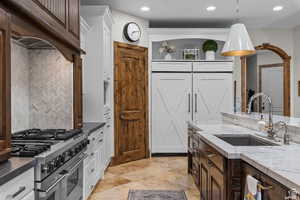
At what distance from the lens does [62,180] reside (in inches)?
79.9

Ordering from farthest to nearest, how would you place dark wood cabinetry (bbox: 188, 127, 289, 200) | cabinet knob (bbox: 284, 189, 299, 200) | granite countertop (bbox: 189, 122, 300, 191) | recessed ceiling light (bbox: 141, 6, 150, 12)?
recessed ceiling light (bbox: 141, 6, 150, 12) < dark wood cabinetry (bbox: 188, 127, 289, 200) < granite countertop (bbox: 189, 122, 300, 191) < cabinet knob (bbox: 284, 189, 299, 200)

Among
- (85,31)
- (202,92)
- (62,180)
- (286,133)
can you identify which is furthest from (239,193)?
(202,92)

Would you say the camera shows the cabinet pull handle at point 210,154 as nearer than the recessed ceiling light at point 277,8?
Yes

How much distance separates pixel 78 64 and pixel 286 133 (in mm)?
2235

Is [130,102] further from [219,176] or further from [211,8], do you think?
[219,176]

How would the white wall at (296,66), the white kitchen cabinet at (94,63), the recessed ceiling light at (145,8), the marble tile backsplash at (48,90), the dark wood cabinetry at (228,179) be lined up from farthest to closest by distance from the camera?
the white wall at (296,66)
the recessed ceiling light at (145,8)
the white kitchen cabinet at (94,63)
the marble tile backsplash at (48,90)
the dark wood cabinetry at (228,179)

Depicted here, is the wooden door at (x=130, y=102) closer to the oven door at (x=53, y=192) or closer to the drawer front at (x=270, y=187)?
the oven door at (x=53, y=192)

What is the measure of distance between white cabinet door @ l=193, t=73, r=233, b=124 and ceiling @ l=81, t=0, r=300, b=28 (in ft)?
3.81

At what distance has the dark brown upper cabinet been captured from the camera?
1.80 meters

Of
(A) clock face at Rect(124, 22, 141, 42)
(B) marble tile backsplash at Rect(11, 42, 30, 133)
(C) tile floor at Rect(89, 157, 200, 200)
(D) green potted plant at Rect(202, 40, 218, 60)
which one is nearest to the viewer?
(B) marble tile backsplash at Rect(11, 42, 30, 133)

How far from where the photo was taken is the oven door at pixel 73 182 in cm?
212

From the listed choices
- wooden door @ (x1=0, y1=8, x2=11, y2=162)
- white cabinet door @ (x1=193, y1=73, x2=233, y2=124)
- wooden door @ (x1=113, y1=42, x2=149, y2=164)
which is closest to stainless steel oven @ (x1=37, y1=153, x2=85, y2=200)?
wooden door @ (x1=0, y1=8, x2=11, y2=162)

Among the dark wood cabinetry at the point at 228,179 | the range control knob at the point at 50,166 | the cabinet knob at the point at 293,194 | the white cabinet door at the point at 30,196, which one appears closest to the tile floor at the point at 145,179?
the dark wood cabinetry at the point at 228,179

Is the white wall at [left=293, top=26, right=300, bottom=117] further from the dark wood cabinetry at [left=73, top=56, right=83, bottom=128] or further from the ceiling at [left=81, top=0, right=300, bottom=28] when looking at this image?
the dark wood cabinetry at [left=73, top=56, right=83, bottom=128]
